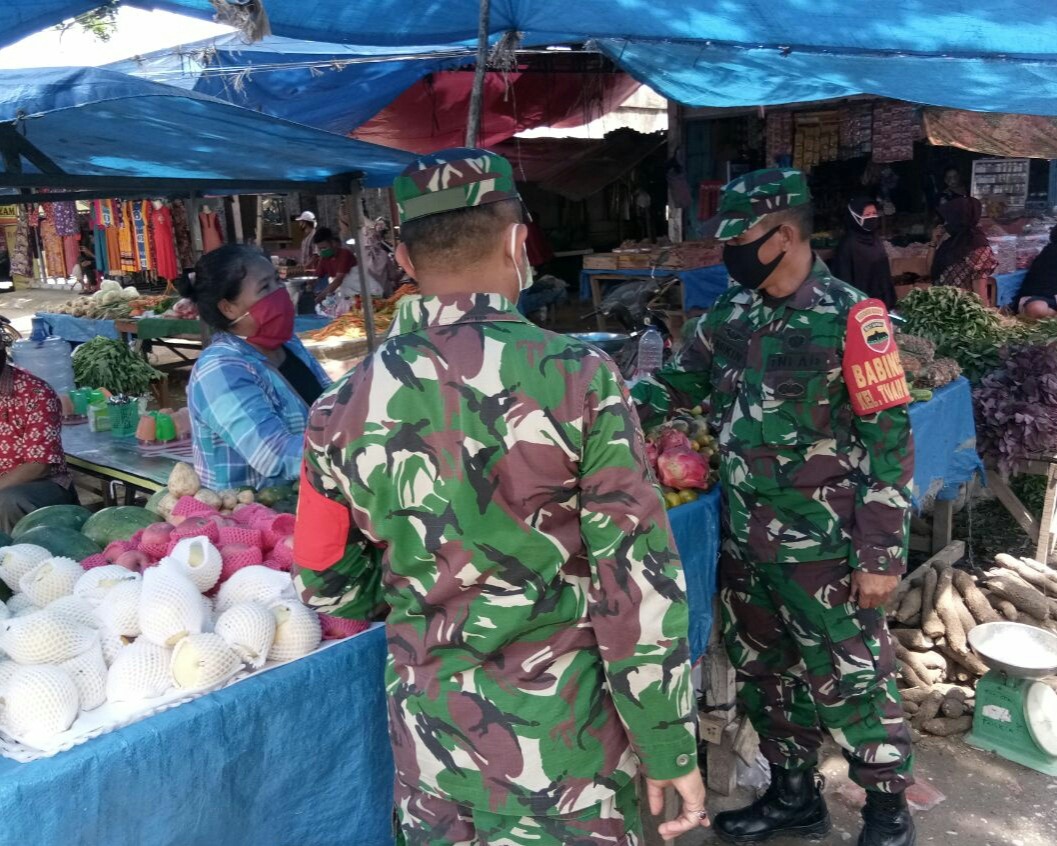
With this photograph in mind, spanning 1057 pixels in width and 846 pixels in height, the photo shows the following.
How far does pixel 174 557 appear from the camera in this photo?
6.90 feet

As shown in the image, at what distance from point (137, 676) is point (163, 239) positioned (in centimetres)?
1093

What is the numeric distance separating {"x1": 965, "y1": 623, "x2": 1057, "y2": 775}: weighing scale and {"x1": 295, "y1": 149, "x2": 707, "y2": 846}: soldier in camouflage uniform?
245 cm

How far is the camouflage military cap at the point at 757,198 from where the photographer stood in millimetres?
2621

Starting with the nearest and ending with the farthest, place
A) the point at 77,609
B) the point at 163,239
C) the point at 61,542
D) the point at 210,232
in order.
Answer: the point at 77,609, the point at 61,542, the point at 163,239, the point at 210,232

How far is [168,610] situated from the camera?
73.0 inches

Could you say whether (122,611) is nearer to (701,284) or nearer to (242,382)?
(242,382)

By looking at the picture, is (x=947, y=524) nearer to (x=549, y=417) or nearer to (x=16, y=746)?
(x=549, y=417)

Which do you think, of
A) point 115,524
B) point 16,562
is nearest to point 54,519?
point 115,524

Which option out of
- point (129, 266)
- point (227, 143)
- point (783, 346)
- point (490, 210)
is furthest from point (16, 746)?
point (129, 266)

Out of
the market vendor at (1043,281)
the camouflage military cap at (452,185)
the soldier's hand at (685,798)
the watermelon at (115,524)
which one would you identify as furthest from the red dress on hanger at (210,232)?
the soldier's hand at (685,798)

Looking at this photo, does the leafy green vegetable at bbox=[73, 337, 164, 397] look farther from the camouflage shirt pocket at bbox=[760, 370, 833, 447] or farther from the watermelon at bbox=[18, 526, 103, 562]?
the camouflage shirt pocket at bbox=[760, 370, 833, 447]

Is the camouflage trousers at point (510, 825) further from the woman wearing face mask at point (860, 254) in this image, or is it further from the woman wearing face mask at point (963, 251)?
the woman wearing face mask at point (963, 251)

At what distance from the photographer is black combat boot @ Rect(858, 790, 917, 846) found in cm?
282

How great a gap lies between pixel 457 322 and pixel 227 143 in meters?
2.80
